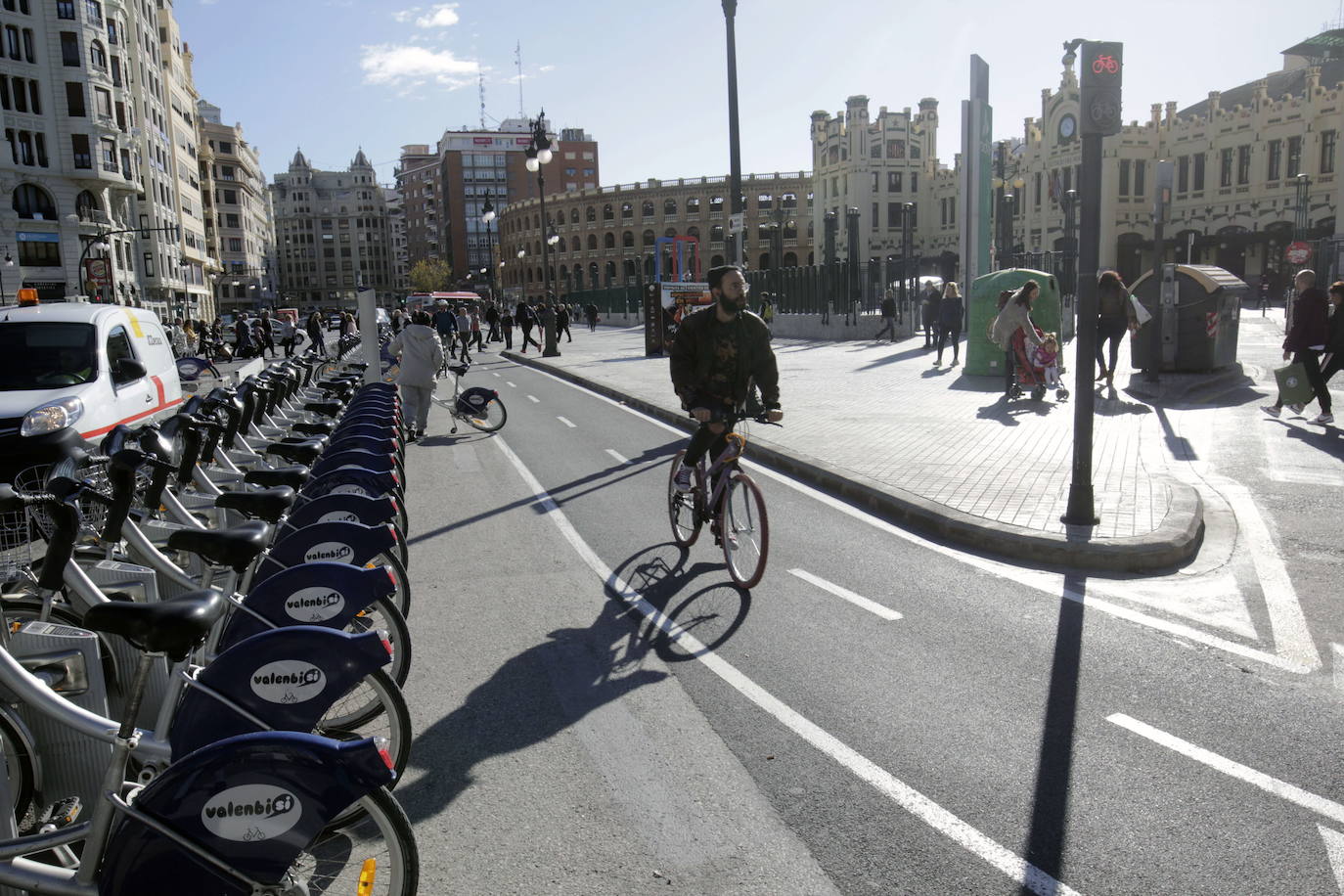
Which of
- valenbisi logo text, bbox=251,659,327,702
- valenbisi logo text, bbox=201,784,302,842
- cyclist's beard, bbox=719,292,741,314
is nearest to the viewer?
valenbisi logo text, bbox=201,784,302,842

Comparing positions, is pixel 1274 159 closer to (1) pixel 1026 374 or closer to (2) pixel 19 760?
(1) pixel 1026 374

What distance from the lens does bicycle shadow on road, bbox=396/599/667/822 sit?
3.99m

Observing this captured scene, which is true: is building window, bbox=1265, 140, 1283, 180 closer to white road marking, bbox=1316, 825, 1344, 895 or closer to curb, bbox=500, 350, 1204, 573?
curb, bbox=500, 350, 1204, 573

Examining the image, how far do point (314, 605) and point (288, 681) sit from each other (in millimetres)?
867

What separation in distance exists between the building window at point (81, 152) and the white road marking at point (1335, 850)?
67119 millimetres

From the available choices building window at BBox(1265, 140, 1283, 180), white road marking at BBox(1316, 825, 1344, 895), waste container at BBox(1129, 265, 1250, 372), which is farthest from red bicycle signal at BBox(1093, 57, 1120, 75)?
building window at BBox(1265, 140, 1283, 180)

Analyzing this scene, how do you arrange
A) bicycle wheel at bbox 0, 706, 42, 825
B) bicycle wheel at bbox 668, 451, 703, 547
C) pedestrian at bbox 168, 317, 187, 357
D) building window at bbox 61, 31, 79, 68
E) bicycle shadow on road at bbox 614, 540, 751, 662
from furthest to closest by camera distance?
1. building window at bbox 61, 31, 79, 68
2. pedestrian at bbox 168, 317, 187, 357
3. bicycle wheel at bbox 668, 451, 703, 547
4. bicycle shadow on road at bbox 614, 540, 751, 662
5. bicycle wheel at bbox 0, 706, 42, 825

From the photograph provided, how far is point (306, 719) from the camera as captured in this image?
9.52 feet

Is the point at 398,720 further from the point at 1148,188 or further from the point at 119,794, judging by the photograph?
the point at 1148,188

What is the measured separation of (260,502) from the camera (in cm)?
404

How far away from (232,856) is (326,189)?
204199 millimetres

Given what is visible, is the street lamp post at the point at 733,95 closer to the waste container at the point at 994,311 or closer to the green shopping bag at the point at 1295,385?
the waste container at the point at 994,311

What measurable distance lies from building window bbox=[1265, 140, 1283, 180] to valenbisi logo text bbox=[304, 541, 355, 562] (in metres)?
61.8

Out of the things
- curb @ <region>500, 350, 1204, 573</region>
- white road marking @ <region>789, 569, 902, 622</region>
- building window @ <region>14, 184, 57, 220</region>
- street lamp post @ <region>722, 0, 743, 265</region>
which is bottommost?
white road marking @ <region>789, 569, 902, 622</region>
